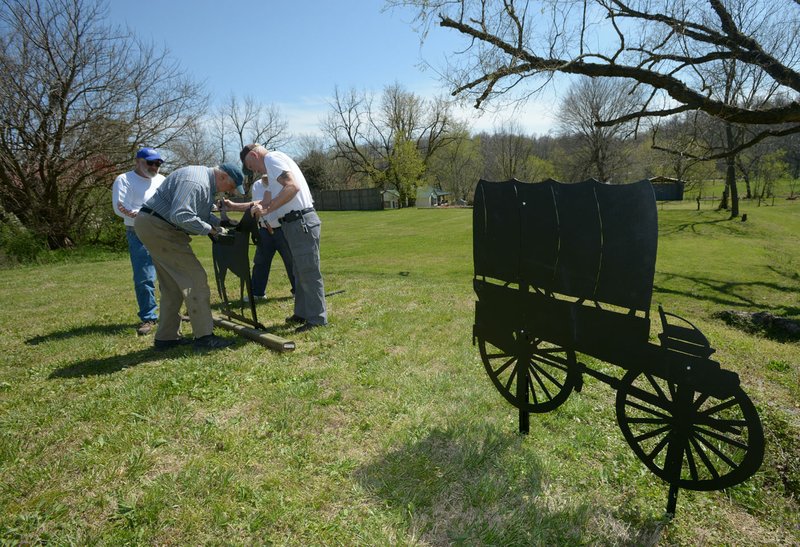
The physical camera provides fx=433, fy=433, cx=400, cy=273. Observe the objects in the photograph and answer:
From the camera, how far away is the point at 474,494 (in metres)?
2.80

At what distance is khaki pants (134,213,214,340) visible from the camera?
4.73 meters

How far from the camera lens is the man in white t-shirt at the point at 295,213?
17.4ft

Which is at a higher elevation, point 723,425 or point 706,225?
point 723,425

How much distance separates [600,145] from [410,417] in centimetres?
5495

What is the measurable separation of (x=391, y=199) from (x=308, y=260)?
183 feet

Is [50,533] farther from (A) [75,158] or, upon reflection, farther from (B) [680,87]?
(A) [75,158]

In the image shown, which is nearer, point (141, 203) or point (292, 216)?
point (292, 216)

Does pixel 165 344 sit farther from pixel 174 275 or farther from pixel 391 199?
pixel 391 199

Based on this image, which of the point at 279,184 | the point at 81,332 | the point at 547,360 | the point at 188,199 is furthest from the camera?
the point at 81,332

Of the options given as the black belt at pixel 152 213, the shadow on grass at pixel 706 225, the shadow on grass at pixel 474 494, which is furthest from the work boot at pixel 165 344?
the shadow on grass at pixel 706 225

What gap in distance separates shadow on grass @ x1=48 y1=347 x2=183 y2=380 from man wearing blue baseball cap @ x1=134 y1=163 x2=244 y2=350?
0.69ft

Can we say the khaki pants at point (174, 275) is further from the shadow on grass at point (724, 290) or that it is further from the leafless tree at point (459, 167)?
the leafless tree at point (459, 167)

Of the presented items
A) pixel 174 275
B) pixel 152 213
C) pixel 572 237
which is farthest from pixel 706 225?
pixel 152 213

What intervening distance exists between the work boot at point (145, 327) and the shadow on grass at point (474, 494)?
4454 millimetres
